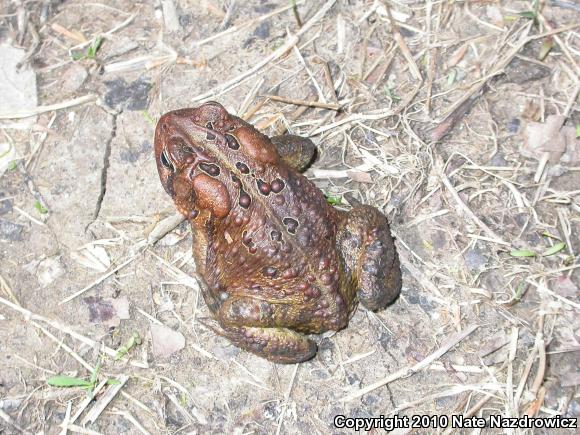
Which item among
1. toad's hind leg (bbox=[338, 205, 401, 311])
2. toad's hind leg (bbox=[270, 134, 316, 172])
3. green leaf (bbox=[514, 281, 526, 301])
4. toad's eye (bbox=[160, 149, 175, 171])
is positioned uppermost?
toad's eye (bbox=[160, 149, 175, 171])

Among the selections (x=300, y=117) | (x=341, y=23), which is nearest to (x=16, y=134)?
(x=300, y=117)

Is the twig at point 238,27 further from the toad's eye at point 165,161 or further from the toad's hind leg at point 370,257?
the toad's hind leg at point 370,257

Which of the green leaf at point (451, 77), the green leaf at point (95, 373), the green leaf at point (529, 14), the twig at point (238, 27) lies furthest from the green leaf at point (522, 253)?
the green leaf at point (95, 373)

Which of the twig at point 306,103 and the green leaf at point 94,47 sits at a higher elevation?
the green leaf at point 94,47

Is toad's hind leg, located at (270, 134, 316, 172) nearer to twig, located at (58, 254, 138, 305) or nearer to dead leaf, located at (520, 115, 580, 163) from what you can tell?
twig, located at (58, 254, 138, 305)

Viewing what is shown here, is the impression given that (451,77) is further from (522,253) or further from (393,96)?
(522,253)

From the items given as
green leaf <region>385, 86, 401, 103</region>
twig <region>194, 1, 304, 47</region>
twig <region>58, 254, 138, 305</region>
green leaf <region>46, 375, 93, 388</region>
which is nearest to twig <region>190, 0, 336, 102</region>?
twig <region>194, 1, 304, 47</region>
